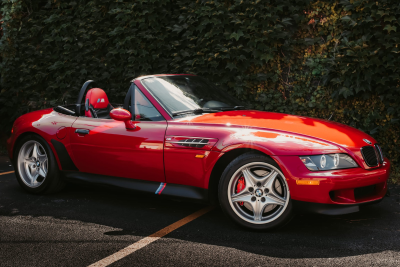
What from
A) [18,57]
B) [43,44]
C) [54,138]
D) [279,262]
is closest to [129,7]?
[43,44]

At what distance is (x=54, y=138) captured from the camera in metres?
5.37

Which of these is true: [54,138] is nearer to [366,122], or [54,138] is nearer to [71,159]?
[71,159]

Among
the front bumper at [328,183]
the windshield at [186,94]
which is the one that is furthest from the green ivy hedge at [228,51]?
the front bumper at [328,183]

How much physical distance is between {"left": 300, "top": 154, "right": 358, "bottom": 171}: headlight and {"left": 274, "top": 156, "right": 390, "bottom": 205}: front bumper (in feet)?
0.12

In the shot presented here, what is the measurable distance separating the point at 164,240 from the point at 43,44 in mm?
6624

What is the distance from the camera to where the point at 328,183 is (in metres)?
3.69

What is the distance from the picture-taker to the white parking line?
336 cm

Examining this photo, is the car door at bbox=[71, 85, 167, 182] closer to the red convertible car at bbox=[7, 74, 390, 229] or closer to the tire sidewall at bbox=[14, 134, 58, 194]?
the red convertible car at bbox=[7, 74, 390, 229]

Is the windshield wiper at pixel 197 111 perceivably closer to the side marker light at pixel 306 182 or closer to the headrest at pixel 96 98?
the side marker light at pixel 306 182

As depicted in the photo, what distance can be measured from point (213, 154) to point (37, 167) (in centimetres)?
265

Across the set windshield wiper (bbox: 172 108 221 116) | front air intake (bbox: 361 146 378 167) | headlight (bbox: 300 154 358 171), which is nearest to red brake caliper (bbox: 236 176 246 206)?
headlight (bbox: 300 154 358 171)

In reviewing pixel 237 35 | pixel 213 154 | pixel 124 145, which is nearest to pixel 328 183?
pixel 213 154

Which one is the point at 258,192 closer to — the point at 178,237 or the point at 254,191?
the point at 254,191

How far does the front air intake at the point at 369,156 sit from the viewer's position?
13.1 feet
